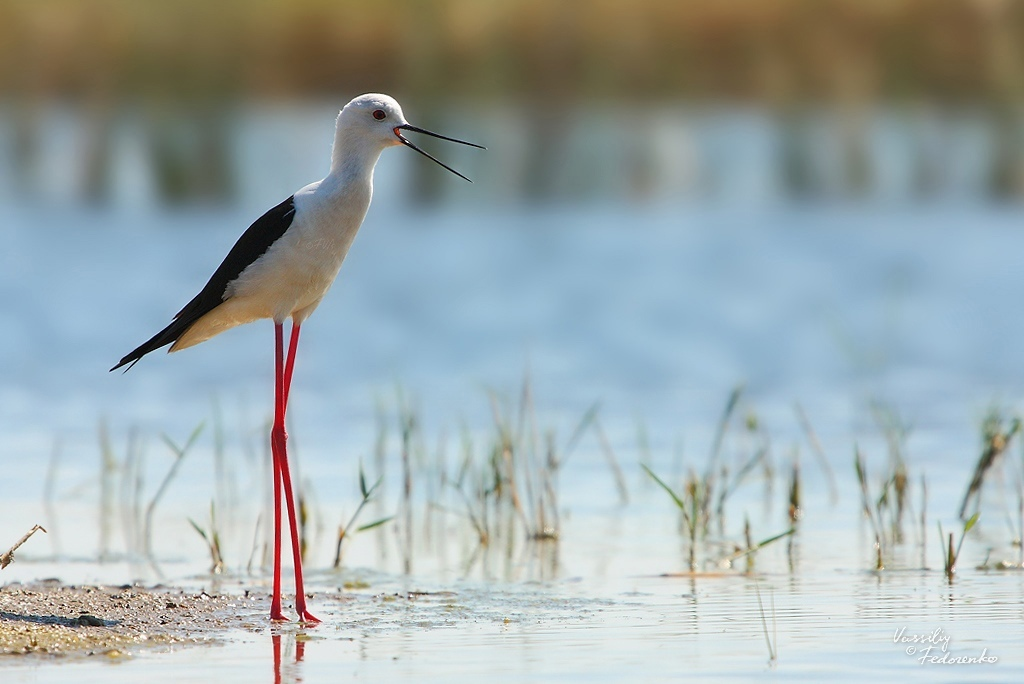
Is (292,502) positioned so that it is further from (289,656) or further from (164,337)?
(289,656)

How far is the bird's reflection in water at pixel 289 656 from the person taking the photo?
464 centimetres

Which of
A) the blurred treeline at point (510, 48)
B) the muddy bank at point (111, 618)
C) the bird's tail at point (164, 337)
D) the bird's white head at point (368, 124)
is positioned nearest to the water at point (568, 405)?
the muddy bank at point (111, 618)

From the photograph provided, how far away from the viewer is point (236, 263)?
5.91 metres

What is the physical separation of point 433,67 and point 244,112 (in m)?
1.82

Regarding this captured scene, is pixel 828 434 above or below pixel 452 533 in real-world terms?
above

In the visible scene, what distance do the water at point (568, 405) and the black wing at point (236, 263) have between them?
94 centimetres

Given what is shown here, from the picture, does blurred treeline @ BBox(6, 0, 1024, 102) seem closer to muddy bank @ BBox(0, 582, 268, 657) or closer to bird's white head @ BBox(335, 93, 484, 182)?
bird's white head @ BBox(335, 93, 484, 182)

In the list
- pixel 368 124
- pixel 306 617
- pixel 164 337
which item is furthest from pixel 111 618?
pixel 368 124

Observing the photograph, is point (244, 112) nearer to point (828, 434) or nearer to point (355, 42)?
point (355, 42)

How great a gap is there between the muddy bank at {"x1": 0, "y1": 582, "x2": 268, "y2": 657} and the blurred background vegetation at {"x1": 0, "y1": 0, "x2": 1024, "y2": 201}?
949 centimetres

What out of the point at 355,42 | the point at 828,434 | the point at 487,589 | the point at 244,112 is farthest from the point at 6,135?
the point at 487,589

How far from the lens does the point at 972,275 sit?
1365 cm

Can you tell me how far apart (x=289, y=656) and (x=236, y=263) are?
160 cm

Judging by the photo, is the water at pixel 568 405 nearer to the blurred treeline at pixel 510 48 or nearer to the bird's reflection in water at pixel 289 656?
the bird's reflection in water at pixel 289 656
